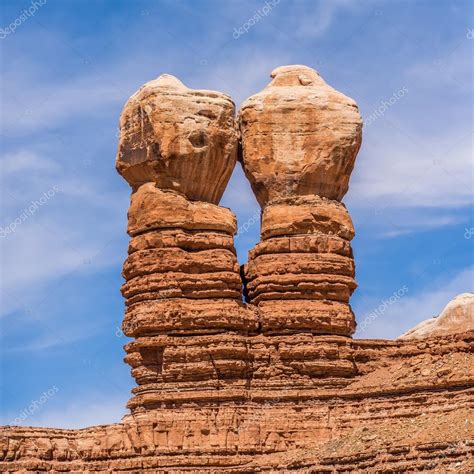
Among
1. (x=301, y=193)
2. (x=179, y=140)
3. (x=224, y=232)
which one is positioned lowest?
(x=224, y=232)

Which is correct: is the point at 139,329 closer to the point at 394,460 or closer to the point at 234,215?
the point at 234,215

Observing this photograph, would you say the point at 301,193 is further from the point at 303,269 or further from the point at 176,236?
the point at 176,236

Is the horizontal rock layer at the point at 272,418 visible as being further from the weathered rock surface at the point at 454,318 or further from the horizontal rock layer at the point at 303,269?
the weathered rock surface at the point at 454,318

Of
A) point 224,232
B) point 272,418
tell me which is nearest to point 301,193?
point 224,232

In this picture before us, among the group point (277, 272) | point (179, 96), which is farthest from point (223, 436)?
point (179, 96)

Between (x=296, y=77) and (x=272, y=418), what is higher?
(x=296, y=77)

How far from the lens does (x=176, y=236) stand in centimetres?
6097

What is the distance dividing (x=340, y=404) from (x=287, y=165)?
7.94m

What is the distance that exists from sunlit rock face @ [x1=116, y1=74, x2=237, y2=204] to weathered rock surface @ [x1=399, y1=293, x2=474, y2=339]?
1090 centimetres

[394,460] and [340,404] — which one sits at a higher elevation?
[340,404]

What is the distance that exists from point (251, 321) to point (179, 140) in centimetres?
587

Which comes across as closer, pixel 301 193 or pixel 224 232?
pixel 224 232

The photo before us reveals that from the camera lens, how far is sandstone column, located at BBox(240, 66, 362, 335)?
61.3 meters

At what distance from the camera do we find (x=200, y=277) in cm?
6056
